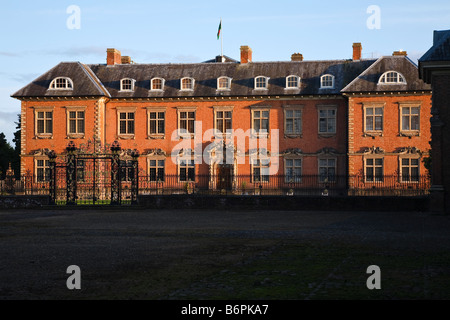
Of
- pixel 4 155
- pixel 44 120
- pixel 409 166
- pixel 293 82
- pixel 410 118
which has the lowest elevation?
pixel 409 166

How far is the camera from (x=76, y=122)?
1791 inches

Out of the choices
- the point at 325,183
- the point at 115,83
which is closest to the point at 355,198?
the point at 325,183

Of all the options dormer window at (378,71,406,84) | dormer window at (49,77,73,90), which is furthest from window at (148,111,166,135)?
dormer window at (378,71,406,84)

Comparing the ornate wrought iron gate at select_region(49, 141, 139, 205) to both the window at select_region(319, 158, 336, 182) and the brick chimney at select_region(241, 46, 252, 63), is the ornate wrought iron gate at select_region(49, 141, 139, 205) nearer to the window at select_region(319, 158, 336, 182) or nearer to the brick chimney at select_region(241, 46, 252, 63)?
the window at select_region(319, 158, 336, 182)

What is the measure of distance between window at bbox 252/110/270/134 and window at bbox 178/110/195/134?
179 inches

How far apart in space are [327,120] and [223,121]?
24.8 ft

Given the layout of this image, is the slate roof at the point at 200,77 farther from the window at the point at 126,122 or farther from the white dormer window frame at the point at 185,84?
the window at the point at 126,122

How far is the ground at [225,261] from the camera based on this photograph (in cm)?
803

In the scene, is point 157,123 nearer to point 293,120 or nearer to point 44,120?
point 44,120

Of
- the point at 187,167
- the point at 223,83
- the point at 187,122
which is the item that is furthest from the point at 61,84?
the point at 223,83

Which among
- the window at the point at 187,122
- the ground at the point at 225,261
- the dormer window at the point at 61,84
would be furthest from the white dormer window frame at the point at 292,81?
the ground at the point at 225,261

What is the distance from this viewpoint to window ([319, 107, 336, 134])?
44.3 metres

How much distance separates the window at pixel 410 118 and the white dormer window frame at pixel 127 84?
19663 millimetres

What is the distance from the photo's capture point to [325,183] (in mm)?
39781
